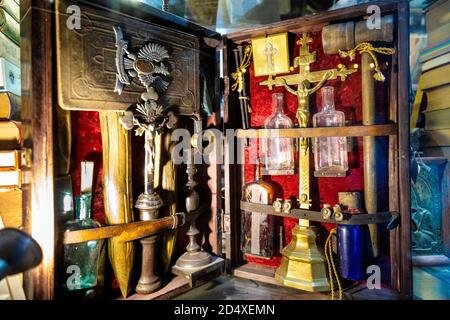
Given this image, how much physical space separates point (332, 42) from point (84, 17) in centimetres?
128

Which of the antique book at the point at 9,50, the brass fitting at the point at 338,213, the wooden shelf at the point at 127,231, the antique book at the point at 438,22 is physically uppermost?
the antique book at the point at 438,22

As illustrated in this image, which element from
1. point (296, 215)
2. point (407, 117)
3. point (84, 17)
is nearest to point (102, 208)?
point (84, 17)

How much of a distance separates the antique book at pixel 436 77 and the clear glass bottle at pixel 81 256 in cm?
298

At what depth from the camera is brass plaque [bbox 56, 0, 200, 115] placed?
3.97 feet

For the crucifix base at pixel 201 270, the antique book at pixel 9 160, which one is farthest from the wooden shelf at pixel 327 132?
the antique book at pixel 9 160

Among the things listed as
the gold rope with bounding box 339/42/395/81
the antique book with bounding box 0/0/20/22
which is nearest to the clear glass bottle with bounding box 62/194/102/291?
the antique book with bounding box 0/0/20/22

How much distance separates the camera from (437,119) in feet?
8.16

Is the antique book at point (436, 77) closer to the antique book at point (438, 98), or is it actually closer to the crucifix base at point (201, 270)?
the antique book at point (438, 98)

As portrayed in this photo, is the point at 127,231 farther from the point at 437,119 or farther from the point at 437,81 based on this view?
the point at 437,81

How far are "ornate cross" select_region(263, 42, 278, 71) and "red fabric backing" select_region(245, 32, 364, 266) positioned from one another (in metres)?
0.10

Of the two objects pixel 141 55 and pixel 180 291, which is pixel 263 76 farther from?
pixel 180 291

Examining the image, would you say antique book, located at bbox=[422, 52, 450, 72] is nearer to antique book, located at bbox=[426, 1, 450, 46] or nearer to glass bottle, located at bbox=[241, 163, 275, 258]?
antique book, located at bbox=[426, 1, 450, 46]

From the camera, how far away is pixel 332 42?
1548 mm

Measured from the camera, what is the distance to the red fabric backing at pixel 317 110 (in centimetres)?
162
